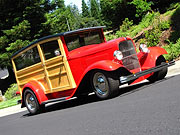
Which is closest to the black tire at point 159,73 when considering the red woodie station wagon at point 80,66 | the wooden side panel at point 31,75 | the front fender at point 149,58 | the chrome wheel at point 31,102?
the red woodie station wagon at point 80,66

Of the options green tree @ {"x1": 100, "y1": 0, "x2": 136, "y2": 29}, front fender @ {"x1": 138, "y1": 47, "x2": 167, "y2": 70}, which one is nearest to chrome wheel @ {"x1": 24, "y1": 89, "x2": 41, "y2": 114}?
front fender @ {"x1": 138, "y1": 47, "x2": 167, "y2": 70}

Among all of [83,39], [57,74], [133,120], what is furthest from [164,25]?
[133,120]

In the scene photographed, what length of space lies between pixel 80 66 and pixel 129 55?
141 cm

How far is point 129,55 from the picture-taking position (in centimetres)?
730

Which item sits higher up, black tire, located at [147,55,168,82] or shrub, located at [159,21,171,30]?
shrub, located at [159,21,171,30]

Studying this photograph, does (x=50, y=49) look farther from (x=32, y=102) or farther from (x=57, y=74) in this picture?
(x=32, y=102)

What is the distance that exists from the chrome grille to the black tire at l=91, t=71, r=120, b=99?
866 mm

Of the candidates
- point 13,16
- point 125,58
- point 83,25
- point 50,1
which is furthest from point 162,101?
point 83,25

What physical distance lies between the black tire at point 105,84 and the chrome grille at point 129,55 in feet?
2.84

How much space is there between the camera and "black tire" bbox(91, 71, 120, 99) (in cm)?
639

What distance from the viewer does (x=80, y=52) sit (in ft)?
24.0

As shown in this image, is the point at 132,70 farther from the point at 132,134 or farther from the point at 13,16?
the point at 13,16

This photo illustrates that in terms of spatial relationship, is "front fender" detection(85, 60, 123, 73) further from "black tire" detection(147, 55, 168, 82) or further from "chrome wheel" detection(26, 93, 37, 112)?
"chrome wheel" detection(26, 93, 37, 112)

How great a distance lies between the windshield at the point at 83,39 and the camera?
24.7 feet
